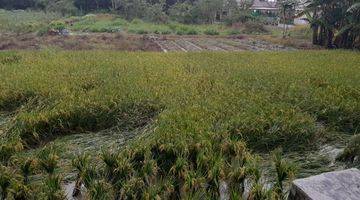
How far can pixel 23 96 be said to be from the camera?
577cm

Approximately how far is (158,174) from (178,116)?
1.15m

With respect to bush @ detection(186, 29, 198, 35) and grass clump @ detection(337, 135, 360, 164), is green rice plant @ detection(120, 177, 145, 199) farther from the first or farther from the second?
bush @ detection(186, 29, 198, 35)

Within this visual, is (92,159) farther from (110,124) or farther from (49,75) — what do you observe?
(49,75)

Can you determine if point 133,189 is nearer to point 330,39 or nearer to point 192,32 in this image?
point 330,39

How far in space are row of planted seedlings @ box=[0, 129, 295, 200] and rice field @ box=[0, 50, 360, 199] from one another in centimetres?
1

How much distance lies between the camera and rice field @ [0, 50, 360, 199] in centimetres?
321

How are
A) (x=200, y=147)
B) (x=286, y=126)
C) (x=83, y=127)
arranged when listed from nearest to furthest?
(x=200, y=147)
(x=286, y=126)
(x=83, y=127)

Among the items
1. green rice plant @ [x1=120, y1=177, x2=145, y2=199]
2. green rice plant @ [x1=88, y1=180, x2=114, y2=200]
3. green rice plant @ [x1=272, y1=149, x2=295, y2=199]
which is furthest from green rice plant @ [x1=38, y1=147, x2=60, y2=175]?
green rice plant @ [x1=272, y1=149, x2=295, y2=199]

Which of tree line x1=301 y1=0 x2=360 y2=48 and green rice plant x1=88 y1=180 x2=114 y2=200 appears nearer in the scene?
green rice plant x1=88 y1=180 x2=114 y2=200

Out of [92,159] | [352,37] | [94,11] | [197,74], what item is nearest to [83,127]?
[92,159]

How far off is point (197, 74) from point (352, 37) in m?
10.7

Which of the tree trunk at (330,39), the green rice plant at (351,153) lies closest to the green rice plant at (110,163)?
the green rice plant at (351,153)

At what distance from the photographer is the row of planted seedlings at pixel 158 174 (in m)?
2.93

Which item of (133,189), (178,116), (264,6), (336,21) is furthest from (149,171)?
(264,6)
